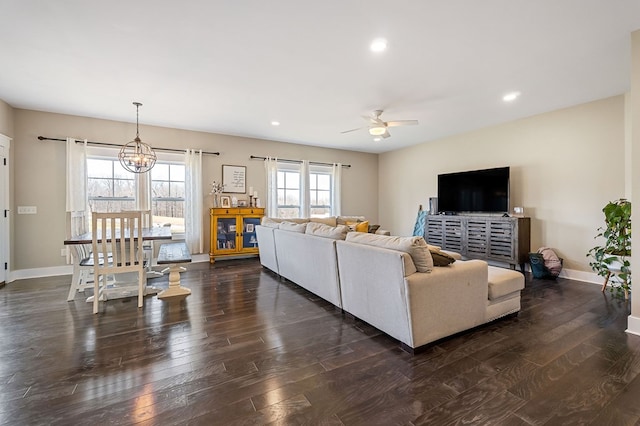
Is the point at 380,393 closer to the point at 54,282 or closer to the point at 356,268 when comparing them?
the point at 356,268

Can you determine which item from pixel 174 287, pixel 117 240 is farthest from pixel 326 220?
pixel 117 240

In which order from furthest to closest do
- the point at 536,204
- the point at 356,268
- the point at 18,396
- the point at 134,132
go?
the point at 134,132 → the point at 536,204 → the point at 356,268 → the point at 18,396

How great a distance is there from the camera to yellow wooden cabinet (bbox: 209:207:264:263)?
5711mm

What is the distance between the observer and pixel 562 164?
178 inches

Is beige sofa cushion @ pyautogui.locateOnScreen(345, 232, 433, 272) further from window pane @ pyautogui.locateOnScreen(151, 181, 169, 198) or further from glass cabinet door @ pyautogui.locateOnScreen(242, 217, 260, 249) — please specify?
window pane @ pyautogui.locateOnScreen(151, 181, 169, 198)

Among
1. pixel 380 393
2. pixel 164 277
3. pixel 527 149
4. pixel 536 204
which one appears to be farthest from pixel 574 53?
pixel 164 277

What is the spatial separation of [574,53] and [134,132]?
6.43 m

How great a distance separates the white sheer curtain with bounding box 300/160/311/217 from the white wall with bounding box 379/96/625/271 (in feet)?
10.8

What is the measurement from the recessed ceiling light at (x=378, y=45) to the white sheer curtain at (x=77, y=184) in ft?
16.4

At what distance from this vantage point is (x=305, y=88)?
3766 mm

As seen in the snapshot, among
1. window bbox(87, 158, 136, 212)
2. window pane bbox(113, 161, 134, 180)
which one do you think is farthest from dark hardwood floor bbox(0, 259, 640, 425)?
window pane bbox(113, 161, 134, 180)

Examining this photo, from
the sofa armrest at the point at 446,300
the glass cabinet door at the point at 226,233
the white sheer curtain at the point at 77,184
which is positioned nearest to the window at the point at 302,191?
the glass cabinet door at the point at 226,233

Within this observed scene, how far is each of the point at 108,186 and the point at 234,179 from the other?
7.33 feet

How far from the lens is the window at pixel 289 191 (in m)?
6.85
